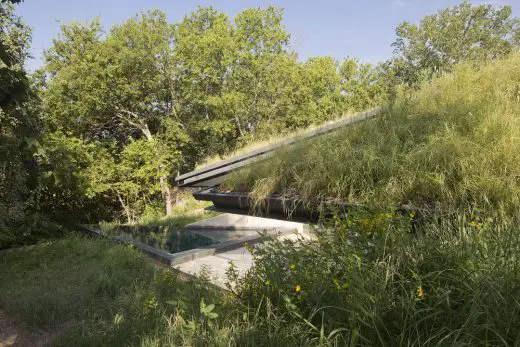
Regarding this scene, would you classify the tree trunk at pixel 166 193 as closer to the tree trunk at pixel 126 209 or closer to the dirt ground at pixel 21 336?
the tree trunk at pixel 126 209

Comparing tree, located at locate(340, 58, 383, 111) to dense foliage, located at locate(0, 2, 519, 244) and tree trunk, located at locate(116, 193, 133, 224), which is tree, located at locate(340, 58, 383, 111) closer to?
dense foliage, located at locate(0, 2, 519, 244)

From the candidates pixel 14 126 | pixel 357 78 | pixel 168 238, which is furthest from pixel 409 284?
pixel 357 78

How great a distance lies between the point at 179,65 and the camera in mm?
18609

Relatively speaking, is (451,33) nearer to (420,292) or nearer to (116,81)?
(116,81)

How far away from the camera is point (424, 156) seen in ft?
7.30

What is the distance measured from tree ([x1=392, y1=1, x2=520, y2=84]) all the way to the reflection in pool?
1921 centimetres

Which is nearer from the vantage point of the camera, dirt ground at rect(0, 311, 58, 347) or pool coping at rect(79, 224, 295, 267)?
dirt ground at rect(0, 311, 58, 347)

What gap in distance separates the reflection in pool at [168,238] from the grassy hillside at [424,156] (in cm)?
563

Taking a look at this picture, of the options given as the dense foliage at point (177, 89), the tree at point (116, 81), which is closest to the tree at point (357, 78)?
the dense foliage at point (177, 89)

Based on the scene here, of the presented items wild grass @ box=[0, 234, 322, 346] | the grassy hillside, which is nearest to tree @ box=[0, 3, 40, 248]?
wild grass @ box=[0, 234, 322, 346]

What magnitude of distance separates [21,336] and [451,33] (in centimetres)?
2706

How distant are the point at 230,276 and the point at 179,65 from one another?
17.3 meters

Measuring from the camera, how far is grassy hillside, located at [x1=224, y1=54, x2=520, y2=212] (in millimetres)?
1962

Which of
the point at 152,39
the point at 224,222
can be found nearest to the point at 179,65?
the point at 152,39
